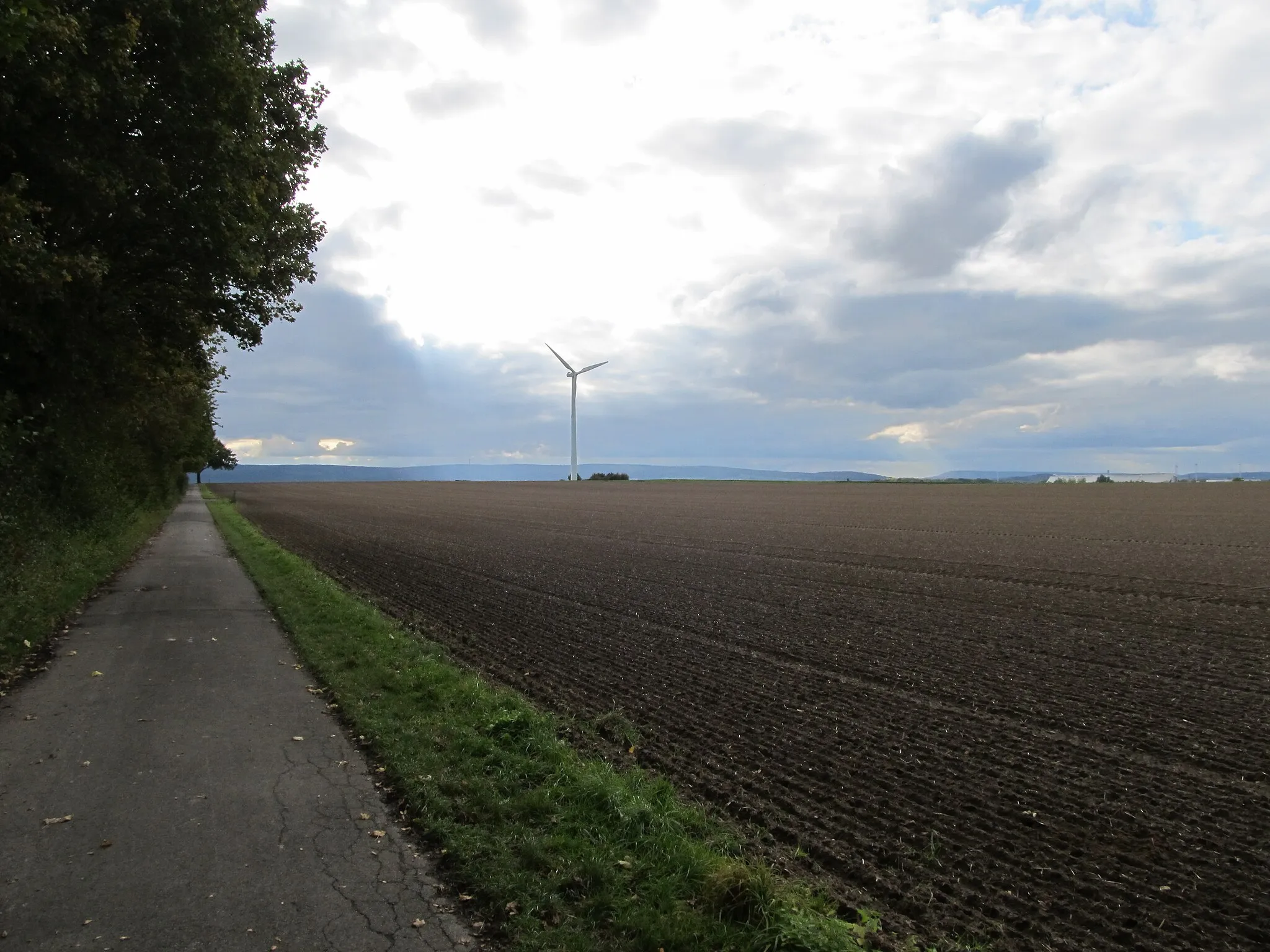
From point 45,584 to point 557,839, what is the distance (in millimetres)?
12466

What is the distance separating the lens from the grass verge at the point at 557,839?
4332mm

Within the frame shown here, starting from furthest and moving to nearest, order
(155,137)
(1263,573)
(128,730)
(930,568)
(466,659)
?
(930,568) → (1263,573) → (155,137) → (466,659) → (128,730)

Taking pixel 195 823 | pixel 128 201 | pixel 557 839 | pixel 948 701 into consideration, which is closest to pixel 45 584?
pixel 128 201

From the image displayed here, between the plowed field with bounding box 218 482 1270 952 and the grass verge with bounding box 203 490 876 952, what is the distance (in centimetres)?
69

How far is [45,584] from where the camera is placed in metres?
13.7

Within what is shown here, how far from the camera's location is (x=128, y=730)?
764 cm

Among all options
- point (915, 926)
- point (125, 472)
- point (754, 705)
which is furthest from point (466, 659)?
point (125, 472)

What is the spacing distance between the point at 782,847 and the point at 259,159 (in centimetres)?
1449

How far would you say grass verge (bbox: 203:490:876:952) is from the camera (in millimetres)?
4332

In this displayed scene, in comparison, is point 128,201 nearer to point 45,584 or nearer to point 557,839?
point 45,584

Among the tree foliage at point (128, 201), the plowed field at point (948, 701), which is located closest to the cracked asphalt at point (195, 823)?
the plowed field at point (948, 701)

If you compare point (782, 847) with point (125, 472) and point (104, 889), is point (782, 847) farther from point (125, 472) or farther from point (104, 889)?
point (125, 472)

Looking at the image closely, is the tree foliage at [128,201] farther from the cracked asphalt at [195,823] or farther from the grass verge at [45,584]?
the cracked asphalt at [195,823]

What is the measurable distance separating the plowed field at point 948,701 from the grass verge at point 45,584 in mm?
5140
